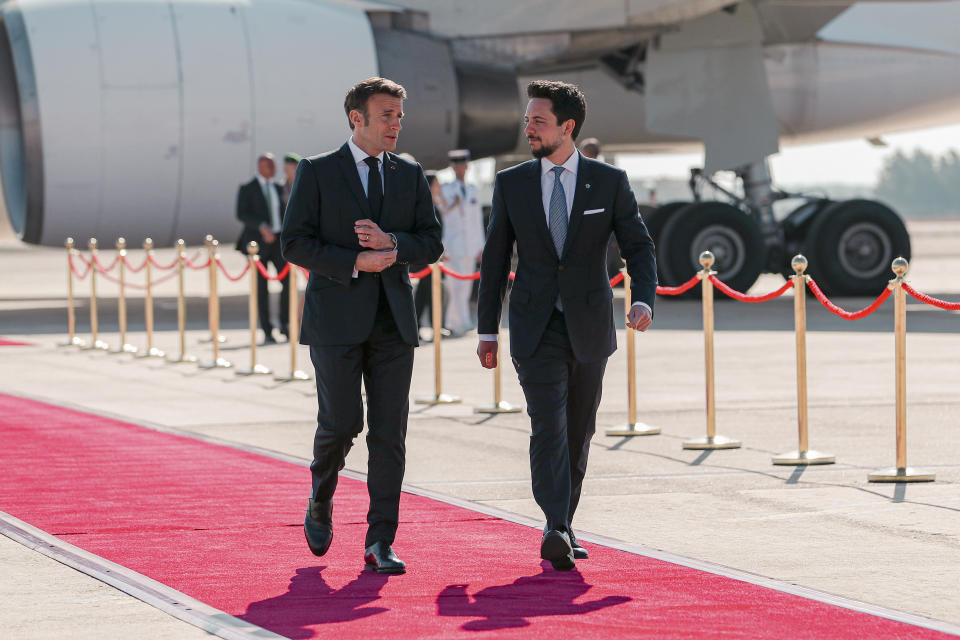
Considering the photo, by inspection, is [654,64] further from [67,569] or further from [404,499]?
[67,569]

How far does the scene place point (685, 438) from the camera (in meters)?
8.23

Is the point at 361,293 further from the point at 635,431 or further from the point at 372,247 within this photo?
the point at 635,431

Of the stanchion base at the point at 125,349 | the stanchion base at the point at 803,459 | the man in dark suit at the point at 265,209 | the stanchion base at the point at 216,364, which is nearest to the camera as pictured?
the stanchion base at the point at 803,459

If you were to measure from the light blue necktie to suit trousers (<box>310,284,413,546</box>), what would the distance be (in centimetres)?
62

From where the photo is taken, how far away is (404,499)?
21.0ft

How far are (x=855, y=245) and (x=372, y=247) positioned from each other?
1394cm

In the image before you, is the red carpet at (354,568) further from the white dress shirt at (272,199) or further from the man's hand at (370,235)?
the white dress shirt at (272,199)

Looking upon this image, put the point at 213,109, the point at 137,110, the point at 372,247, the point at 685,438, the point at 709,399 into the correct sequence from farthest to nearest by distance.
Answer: the point at 213,109, the point at 137,110, the point at 685,438, the point at 709,399, the point at 372,247

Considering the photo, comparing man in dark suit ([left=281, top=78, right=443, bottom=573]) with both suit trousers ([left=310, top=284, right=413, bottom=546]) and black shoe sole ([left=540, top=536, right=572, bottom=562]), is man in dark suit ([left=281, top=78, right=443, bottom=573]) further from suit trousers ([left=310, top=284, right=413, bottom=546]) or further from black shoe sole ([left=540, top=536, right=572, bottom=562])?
black shoe sole ([left=540, top=536, right=572, bottom=562])

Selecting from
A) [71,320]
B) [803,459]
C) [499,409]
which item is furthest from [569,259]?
[71,320]

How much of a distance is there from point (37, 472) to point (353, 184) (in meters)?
2.80

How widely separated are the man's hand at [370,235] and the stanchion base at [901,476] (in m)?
2.88

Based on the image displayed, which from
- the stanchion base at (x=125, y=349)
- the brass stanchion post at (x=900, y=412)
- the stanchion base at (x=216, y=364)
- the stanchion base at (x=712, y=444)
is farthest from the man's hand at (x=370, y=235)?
the stanchion base at (x=125, y=349)

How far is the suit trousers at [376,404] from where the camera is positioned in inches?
199
